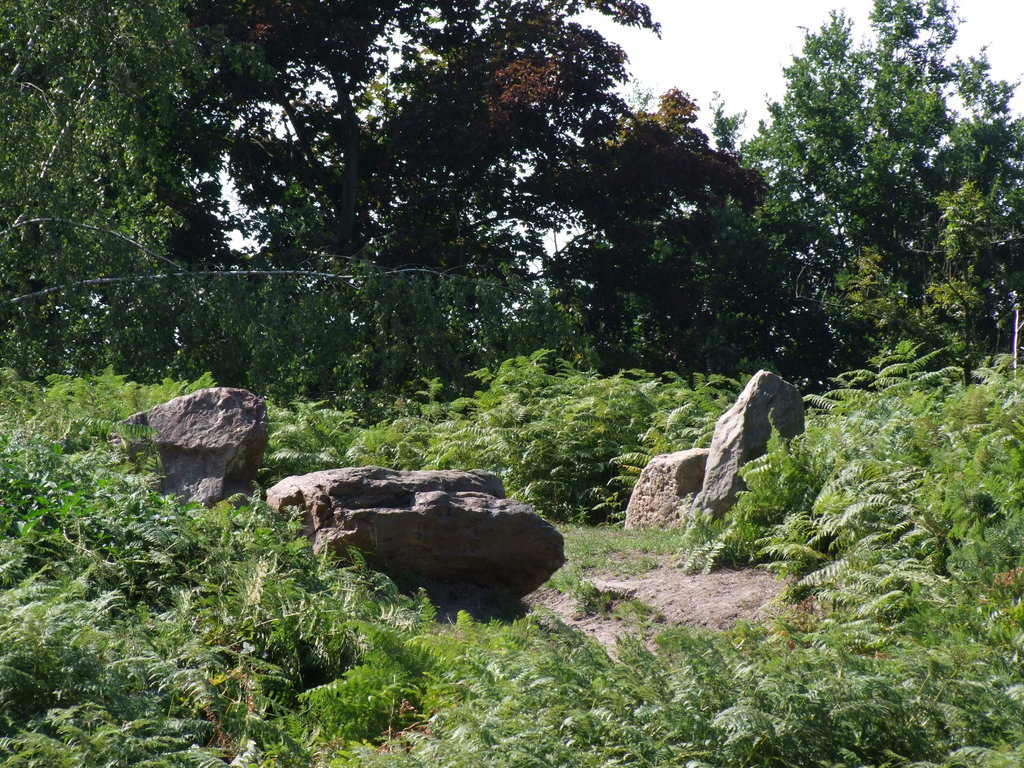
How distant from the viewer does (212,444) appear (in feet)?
26.0

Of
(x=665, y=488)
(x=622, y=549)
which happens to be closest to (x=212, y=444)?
(x=622, y=549)

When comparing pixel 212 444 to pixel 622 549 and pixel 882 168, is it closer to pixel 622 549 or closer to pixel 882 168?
pixel 622 549

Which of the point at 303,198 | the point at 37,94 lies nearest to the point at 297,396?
the point at 37,94

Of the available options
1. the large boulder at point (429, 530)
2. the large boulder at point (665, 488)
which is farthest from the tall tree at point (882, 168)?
the large boulder at point (429, 530)

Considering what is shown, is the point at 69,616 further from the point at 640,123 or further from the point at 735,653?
the point at 640,123

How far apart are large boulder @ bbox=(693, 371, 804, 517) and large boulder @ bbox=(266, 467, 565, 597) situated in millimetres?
1821

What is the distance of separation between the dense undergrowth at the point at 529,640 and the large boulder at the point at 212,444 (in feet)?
1.11

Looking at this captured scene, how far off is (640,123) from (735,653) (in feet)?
49.9

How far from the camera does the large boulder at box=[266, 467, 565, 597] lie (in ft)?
21.1

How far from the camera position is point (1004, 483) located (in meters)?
5.77

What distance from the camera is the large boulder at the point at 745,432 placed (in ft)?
26.0

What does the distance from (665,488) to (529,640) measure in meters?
3.89

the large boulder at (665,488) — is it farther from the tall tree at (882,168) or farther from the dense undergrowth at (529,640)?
the tall tree at (882,168)

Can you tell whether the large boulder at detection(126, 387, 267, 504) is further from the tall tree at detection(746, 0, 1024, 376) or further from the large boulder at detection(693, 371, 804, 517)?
the tall tree at detection(746, 0, 1024, 376)
